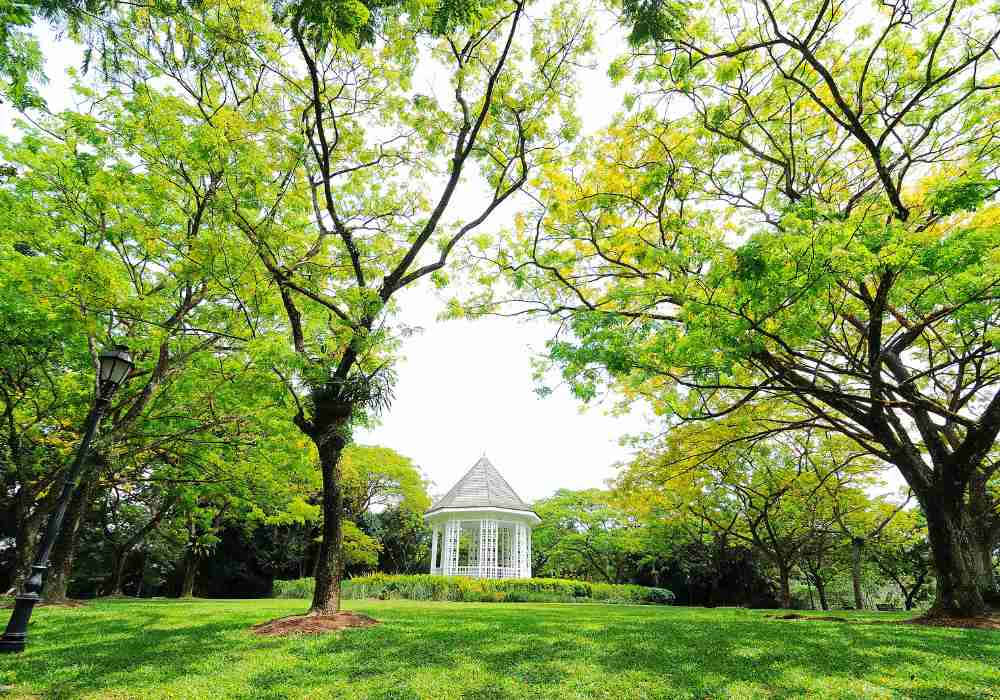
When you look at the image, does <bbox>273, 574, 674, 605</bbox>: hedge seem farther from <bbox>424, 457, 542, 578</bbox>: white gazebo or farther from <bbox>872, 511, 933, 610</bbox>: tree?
<bbox>872, 511, 933, 610</bbox>: tree

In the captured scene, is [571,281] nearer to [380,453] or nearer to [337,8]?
[337,8]

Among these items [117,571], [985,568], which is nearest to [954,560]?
[985,568]

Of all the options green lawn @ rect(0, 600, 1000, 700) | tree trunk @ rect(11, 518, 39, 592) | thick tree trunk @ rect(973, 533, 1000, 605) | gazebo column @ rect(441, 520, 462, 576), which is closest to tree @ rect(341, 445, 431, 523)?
gazebo column @ rect(441, 520, 462, 576)

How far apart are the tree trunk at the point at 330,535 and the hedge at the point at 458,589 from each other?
11.2 meters

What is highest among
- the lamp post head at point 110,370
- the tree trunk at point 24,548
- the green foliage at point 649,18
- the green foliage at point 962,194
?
the green foliage at point 649,18

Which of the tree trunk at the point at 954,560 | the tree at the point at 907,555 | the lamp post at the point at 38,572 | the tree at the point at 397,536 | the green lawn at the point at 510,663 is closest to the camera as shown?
the green lawn at the point at 510,663

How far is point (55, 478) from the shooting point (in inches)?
510

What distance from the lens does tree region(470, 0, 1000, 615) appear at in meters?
6.41

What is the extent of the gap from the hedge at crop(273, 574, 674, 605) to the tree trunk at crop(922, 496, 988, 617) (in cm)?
1260

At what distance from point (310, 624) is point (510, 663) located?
12.2 feet

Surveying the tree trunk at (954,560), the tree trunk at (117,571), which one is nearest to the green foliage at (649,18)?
the tree trunk at (954,560)

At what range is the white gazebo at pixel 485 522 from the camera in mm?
23234

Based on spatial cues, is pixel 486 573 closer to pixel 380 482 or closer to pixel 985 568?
pixel 380 482

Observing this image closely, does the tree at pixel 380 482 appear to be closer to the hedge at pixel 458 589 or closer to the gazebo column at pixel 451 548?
the gazebo column at pixel 451 548
